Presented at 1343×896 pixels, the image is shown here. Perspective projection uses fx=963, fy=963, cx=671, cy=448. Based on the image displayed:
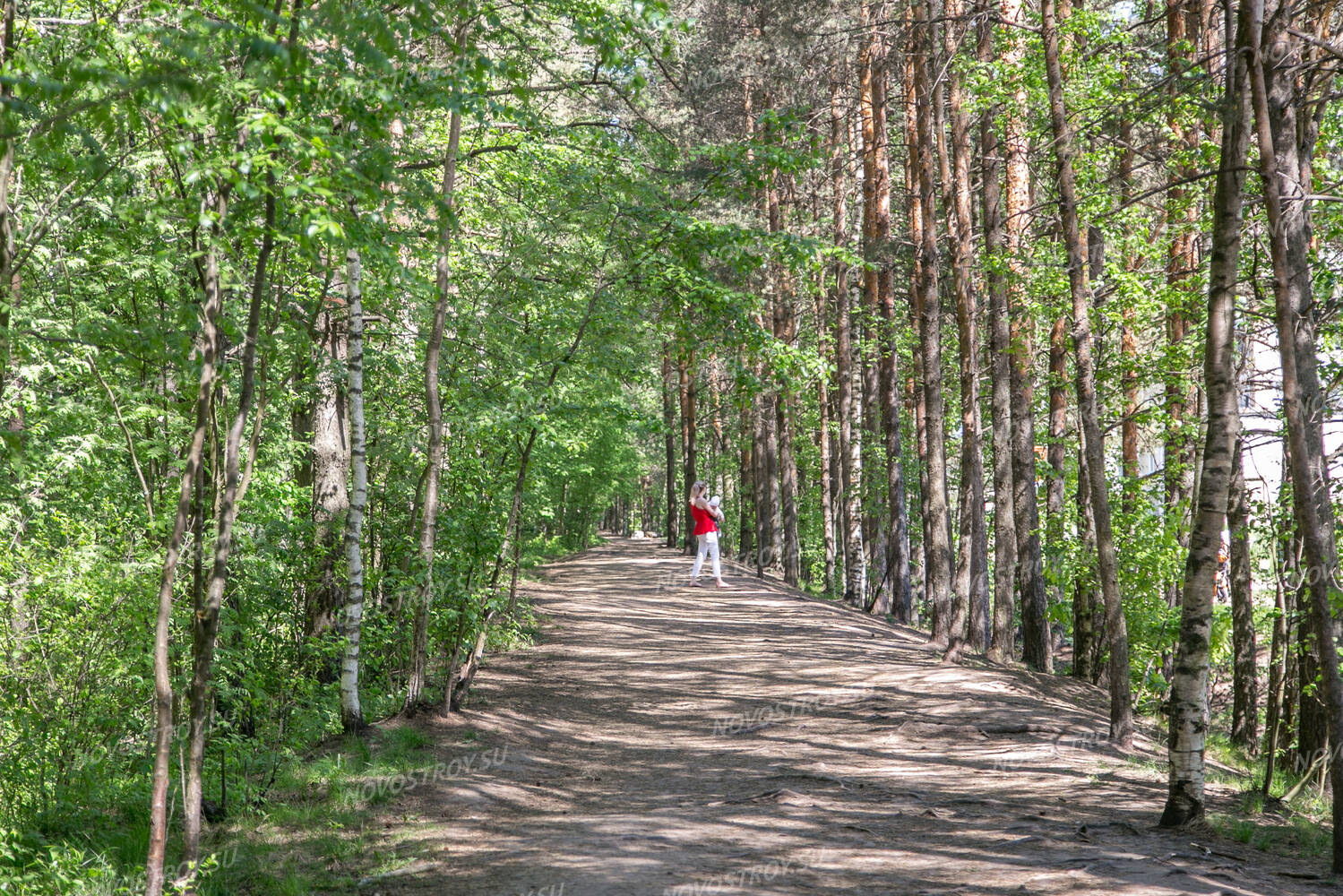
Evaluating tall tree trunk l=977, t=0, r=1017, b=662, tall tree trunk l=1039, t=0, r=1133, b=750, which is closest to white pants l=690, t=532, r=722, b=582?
tall tree trunk l=977, t=0, r=1017, b=662

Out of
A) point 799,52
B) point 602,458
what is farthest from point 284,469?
point 602,458

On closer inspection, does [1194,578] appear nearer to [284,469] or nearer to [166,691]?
[166,691]

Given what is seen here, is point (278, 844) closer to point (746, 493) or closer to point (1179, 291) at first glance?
point (1179, 291)

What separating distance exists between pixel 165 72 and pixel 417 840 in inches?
204

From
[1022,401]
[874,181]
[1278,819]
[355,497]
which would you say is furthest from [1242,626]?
[874,181]

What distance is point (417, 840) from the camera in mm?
6633

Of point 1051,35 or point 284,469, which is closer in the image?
point 1051,35

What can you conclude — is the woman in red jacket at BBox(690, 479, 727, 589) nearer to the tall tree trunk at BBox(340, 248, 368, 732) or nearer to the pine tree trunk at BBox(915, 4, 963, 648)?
the pine tree trunk at BBox(915, 4, 963, 648)

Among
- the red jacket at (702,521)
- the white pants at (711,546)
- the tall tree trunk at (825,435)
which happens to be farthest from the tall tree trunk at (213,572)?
the tall tree trunk at (825,435)

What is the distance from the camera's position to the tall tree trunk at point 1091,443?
8836 millimetres

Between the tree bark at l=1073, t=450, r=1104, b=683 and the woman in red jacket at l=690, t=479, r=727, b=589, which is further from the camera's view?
the woman in red jacket at l=690, t=479, r=727, b=589

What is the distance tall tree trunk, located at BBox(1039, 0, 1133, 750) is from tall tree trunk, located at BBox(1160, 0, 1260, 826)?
2.33 m

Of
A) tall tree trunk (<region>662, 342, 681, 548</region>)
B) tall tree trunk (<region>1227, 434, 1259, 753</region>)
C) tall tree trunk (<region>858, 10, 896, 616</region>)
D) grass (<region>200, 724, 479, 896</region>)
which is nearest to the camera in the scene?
grass (<region>200, 724, 479, 896</region>)

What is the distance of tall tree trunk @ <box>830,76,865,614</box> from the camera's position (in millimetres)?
19969
